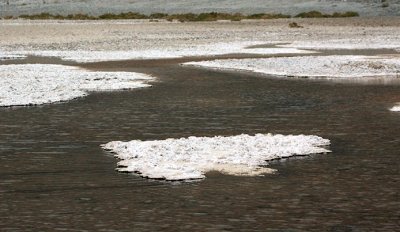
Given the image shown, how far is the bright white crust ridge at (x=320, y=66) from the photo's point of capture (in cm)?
3750

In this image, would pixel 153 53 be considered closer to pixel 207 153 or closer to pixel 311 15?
pixel 207 153

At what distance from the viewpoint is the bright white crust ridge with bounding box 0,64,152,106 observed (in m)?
28.3

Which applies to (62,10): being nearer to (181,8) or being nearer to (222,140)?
(181,8)

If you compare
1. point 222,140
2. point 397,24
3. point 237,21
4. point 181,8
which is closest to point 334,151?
point 222,140

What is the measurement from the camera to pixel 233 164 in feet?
55.0

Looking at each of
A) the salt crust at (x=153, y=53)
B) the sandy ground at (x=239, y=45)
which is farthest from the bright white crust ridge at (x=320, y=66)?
the salt crust at (x=153, y=53)

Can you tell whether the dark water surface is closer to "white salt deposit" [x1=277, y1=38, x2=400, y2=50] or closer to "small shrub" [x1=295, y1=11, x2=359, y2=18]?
"white salt deposit" [x1=277, y1=38, x2=400, y2=50]

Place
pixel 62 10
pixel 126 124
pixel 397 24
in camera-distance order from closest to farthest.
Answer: pixel 126 124 → pixel 397 24 → pixel 62 10

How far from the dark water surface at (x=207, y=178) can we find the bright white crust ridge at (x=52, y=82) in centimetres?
130

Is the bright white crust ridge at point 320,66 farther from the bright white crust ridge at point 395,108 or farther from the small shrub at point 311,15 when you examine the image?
the small shrub at point 311,15

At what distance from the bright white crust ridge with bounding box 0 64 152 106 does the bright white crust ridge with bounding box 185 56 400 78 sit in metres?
6.58

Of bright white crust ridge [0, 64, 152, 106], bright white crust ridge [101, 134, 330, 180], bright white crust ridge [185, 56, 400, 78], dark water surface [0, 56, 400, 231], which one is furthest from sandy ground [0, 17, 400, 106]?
bright white crust ridge [101, 134, 330, 180]

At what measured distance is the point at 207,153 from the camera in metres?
17.7

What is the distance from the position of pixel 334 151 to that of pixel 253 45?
42.7 metres
